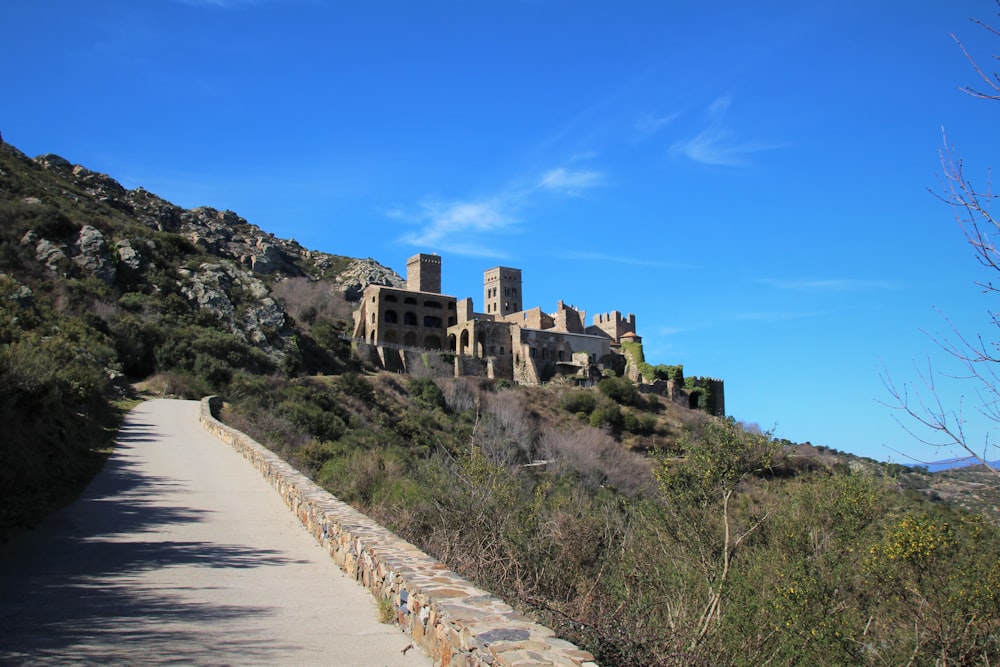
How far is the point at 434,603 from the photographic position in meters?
5.10

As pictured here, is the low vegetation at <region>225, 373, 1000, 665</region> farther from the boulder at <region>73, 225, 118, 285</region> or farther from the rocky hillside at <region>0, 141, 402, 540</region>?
the boulder at <region>73, 225, 118, 285</region>

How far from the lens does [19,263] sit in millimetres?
39094

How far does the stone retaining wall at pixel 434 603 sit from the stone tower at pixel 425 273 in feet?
222

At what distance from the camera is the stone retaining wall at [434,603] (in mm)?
4133

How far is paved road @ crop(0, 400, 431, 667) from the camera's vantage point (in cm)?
485

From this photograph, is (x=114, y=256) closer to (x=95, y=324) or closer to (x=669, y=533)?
(x=95, y=324)

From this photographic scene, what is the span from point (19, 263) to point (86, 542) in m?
39.3

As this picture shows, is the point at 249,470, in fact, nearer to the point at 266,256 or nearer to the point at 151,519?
the point at 151,519

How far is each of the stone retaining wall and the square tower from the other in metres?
78.7

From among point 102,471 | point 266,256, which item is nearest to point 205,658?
point 102,471

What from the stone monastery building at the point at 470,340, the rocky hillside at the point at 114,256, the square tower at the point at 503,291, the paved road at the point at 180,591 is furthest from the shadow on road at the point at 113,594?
the square tower at the point at 503,291

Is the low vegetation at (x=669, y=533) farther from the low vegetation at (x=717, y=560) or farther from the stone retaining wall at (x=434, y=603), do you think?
the stone retaining wall at (x=434, y=603)

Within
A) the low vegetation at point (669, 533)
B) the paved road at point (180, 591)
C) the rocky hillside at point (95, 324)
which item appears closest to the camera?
the paved road at point (180, 591)

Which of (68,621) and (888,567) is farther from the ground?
(68,621)
